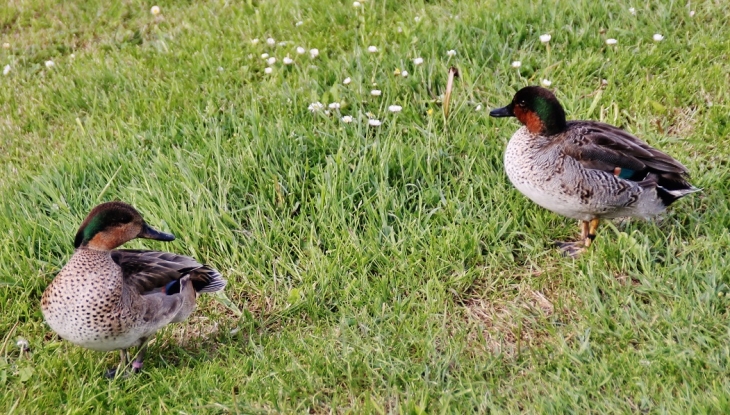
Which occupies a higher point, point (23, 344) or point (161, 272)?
point (161, 272)

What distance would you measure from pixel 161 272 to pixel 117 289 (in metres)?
0.29

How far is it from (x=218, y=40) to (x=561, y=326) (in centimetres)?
346

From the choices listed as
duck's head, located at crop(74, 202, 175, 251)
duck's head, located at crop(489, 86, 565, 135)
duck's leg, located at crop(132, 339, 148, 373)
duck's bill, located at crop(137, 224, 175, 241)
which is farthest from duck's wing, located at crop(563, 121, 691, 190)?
duck's leg, located at crop(132, 339, 148, 373)

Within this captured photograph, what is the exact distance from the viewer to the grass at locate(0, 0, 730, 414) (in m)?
3.37

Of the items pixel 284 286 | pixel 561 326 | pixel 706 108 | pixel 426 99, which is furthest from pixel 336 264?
pixel 706 108

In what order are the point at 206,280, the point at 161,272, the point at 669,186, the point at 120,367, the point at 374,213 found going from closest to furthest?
the point at 120,367
the point at 161,272
the point at 206,280
the point at 669,186
the point at 374,213

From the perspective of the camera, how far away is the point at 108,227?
11.3ft

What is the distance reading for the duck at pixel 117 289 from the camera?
3311mm

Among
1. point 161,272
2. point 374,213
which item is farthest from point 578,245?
point 161,272

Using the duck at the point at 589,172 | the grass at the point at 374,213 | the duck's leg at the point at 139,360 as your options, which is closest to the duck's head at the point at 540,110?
the duck at the point at 589,172

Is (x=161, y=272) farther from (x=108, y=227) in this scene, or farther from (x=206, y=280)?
(x=108, y=227)

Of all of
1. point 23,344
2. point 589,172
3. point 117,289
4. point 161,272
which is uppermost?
point 589,172

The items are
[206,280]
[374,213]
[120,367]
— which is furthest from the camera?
[374,213]

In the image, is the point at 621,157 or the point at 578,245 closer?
the point at 621,157
